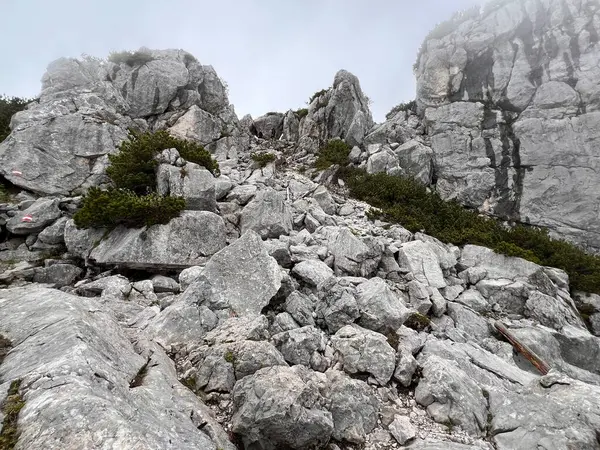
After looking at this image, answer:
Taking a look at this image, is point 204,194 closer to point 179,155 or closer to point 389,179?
point 179,155

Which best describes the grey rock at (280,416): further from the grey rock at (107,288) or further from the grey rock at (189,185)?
the grey rock at (189,185)

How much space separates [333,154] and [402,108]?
44.9 feet

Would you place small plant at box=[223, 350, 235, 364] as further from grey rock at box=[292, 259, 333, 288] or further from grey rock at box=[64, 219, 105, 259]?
grey rock at box=[64, 219, 105, 259]

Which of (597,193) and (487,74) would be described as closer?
(597,193)

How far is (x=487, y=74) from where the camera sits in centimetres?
3095

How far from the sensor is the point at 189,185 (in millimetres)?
14859

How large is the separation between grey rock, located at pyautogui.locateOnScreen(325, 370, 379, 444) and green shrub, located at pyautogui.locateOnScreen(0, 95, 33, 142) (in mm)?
26162

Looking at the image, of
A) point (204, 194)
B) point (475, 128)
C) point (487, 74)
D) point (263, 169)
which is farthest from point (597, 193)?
point (204, 194)

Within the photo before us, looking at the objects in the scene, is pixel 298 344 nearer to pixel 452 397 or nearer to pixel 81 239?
pixel 452 397

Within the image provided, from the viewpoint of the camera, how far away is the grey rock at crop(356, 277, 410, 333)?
905cm

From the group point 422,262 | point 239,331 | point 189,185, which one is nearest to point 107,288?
point 239,331

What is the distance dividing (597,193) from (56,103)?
132 ft

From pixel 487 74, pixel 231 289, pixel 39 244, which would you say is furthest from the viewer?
pixel 487 74

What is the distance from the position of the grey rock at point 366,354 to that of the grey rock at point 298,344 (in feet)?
1.78
